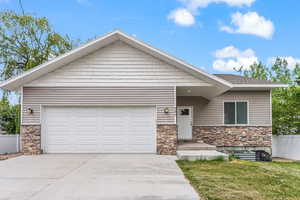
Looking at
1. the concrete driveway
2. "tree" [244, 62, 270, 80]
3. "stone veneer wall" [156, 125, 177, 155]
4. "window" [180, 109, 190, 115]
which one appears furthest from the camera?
"tree" [244, 62, 270, 80]

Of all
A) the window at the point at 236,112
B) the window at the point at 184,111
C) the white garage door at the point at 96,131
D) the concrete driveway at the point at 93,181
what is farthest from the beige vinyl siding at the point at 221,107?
the concrete driveway at the point at 93,181

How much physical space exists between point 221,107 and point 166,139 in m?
4.43

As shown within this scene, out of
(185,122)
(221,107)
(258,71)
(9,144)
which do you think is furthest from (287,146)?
(258,71)

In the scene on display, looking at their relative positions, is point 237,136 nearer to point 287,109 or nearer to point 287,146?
point 287,146

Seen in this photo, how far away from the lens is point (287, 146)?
12570mm

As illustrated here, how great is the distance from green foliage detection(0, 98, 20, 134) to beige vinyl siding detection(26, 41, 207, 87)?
5487mm

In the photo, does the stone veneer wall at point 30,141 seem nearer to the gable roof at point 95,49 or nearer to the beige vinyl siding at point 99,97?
the beige vinyl siding at point 99,97

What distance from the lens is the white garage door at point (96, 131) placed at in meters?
10.1

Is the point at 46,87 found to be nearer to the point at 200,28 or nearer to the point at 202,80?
the point at 202,80

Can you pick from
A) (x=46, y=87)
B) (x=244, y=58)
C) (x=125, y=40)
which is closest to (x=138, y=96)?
(x=125, y=40)

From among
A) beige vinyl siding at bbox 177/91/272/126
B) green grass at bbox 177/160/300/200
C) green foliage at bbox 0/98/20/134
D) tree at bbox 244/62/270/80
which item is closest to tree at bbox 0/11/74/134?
green foliage at bbox 0/98/20/134

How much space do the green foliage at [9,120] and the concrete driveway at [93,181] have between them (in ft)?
24.1

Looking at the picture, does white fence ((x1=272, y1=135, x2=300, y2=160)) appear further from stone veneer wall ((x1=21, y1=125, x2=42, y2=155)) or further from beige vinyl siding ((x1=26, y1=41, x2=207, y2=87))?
stone veneer wall ((x1=21, y1=125, x2=42, y2=155))

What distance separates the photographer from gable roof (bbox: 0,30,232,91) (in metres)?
9.44
